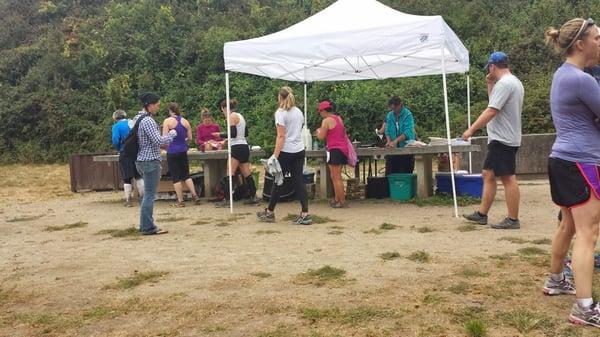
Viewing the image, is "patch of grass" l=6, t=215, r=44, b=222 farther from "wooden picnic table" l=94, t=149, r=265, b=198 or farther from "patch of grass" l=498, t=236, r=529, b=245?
"patch of grass" l=498, t=236, r=529, b=245

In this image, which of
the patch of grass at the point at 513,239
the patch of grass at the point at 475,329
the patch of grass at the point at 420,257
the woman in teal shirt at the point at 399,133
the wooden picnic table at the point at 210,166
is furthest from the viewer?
the wooden picnic table at the point at 210,166

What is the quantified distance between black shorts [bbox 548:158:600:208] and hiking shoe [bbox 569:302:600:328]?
23.4 inches

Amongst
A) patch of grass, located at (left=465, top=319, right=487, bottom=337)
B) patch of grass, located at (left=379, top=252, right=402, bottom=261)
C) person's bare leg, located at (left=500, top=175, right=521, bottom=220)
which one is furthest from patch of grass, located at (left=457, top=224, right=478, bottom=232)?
patch of grass, located at (left=465, top=319, right=487, bottom=337)

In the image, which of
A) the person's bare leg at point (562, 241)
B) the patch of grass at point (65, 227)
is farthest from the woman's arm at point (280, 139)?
the person's bare leg at point (562, 241)

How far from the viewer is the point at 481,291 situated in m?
3.95

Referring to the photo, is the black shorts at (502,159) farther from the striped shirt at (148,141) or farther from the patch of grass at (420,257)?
the striped shirt at (148,141)

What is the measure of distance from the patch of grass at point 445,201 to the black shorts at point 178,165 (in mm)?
3725

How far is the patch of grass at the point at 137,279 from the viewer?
14.8 feet

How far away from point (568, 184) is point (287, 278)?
7.29 ft

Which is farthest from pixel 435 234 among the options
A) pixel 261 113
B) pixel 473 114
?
pixel 261 113

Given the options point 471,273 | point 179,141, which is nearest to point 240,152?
point 179,141

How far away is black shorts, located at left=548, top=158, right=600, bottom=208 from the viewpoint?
10.8 ft

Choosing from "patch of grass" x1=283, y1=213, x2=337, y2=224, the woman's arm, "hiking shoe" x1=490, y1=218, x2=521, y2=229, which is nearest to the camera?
"hiking shoe" x1=490, y1=218, x2=521, y2=229

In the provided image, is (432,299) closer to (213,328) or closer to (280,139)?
(213,328)
